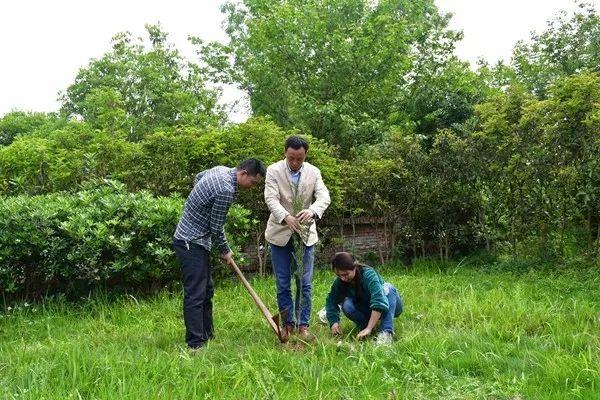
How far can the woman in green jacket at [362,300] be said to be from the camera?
4.52 m

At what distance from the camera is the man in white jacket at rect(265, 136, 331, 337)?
15.2 feet

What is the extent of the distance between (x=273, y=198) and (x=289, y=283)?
756 mm

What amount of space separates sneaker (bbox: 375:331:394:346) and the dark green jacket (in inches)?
7.2

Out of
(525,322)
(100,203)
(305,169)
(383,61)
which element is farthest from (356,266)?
(383,61)

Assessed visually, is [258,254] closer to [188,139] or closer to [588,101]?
[188,139]

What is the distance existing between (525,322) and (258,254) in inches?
173

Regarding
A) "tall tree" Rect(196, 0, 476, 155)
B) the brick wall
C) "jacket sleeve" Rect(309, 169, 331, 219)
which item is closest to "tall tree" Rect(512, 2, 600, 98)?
"tall tree" Rect(196, 0, 476, 155)

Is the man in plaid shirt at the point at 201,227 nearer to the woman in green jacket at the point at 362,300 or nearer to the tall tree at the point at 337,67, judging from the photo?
the woman in green jacket at the point at 362,300

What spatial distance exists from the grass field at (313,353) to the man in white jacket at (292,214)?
292 millimetres

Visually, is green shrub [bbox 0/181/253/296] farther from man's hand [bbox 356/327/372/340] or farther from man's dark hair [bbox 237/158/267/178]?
man's hand [bbox 356/327/372/340]

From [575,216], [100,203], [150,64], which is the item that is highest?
[150,64]

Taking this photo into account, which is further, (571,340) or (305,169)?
(305,169)

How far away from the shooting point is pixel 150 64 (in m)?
22.5

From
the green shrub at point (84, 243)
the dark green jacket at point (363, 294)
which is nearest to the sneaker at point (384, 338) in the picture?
the dark green jacket at point (363, 294)
